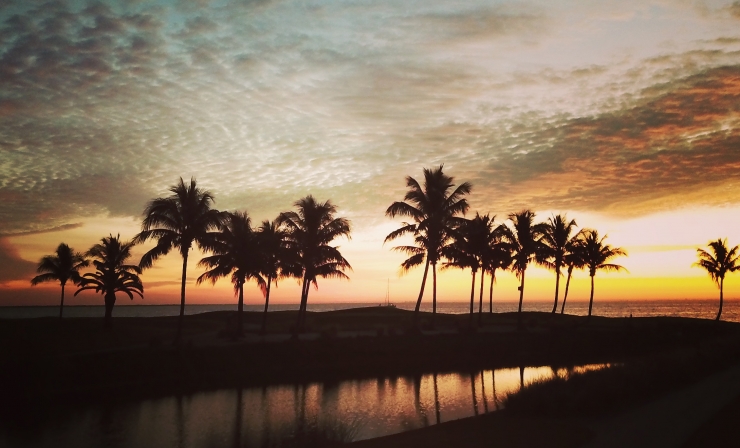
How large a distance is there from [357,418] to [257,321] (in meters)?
45.3

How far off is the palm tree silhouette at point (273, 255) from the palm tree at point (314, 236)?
0.51 meters

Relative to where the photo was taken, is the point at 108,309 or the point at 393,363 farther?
the point at 108,309

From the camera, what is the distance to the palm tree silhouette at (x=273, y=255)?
4069 centimetres

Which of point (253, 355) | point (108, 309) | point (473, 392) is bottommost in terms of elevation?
point (473, 392)

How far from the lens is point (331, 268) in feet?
140

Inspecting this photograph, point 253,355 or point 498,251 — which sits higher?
point 498,251

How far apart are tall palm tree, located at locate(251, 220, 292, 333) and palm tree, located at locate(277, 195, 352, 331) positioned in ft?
1.68

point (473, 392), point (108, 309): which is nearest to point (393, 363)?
point (473, 392)

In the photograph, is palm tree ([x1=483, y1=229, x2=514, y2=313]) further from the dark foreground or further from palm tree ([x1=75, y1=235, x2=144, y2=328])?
palm tree ([x1=75, y1=235, x2=144, y2=328])

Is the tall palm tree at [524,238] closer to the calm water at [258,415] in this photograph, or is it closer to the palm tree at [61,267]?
the calm water at [258,415]

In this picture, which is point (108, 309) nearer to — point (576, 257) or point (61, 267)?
point (61, 267)

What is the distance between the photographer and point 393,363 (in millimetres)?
36781

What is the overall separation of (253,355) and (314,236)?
1186cm

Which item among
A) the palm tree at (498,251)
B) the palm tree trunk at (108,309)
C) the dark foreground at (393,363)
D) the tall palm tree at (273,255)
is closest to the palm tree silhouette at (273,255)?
the tall palm tree at (273,255)
